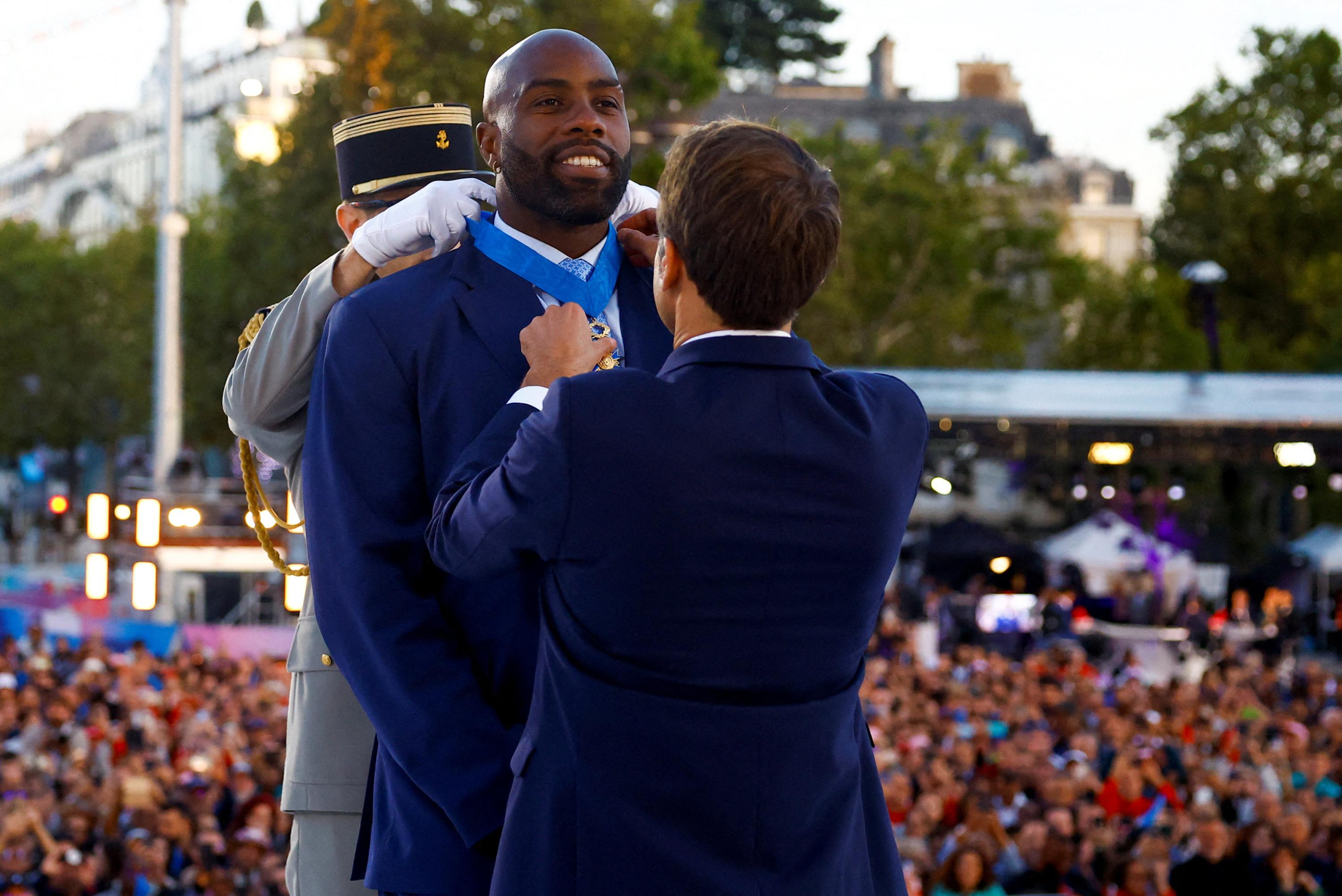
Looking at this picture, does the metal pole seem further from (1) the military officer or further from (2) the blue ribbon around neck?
(2) the blue ribbon around neck

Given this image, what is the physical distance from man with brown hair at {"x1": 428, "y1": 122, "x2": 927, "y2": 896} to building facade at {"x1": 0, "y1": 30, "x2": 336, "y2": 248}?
196ft

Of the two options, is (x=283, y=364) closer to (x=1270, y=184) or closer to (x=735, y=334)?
(x=735, y=334)

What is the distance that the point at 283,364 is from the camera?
2.53 m

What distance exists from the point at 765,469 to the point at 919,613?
21461mm

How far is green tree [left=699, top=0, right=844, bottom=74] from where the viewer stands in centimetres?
5006

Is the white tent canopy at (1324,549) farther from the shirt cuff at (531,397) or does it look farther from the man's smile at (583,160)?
the shirt cuff at (531,397)

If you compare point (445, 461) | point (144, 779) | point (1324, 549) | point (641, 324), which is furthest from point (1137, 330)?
point (445, 461)

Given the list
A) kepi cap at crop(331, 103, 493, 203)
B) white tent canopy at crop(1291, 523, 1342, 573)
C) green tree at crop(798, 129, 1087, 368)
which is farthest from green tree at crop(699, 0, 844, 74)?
kepi cap at crop(331, 103, 493, 203)

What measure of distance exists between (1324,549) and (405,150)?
25.8 m

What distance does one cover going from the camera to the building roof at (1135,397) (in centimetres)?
2055

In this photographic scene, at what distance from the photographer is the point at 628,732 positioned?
6.64 ft

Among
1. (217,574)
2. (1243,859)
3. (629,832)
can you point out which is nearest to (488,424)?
(629,832)

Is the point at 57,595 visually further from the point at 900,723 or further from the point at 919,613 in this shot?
the point at 900,723

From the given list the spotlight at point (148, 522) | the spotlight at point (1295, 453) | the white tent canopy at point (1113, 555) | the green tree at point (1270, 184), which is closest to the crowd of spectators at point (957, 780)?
the spotlight at point (148, 522)
